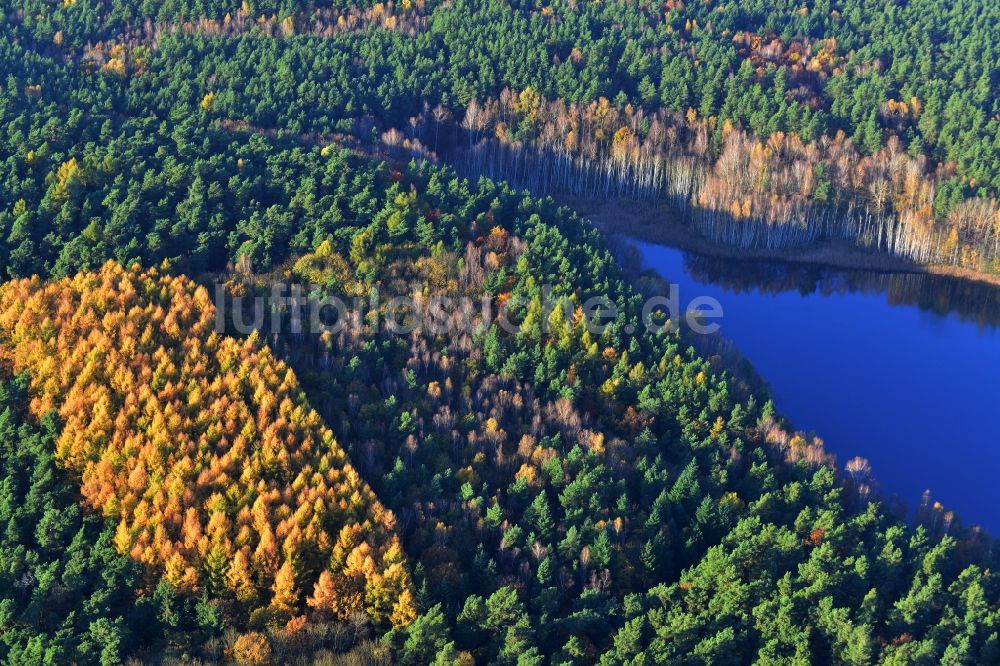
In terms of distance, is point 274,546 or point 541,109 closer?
point 274,546

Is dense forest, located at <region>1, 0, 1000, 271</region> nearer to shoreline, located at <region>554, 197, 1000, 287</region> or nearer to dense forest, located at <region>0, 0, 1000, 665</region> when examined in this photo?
dense forest, located at <region>0, 0, 1000, 665</region>

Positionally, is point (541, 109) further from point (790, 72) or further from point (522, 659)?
point (522, 659)

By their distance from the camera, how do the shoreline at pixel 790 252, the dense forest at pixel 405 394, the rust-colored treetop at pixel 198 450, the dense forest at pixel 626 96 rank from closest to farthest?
1. the dense forest at pixel 405 394
2. the rust-colored treetop at pixel 198 450
3. the shoreline at pixel 790 252
4. the dense forest at pixel 626 96

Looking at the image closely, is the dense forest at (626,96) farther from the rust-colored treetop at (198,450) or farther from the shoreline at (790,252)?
the rust-colored treetop at (198,450)

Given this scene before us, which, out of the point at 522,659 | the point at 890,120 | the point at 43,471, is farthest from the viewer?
the point at 890,120

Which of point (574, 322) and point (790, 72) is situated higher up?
point (790, 72)

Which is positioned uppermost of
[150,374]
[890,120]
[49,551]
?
[890,120]

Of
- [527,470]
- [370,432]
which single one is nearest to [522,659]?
[527,470]

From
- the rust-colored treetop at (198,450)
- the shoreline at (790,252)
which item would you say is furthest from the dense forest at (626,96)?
the rust-colored treetop at (198,450)
